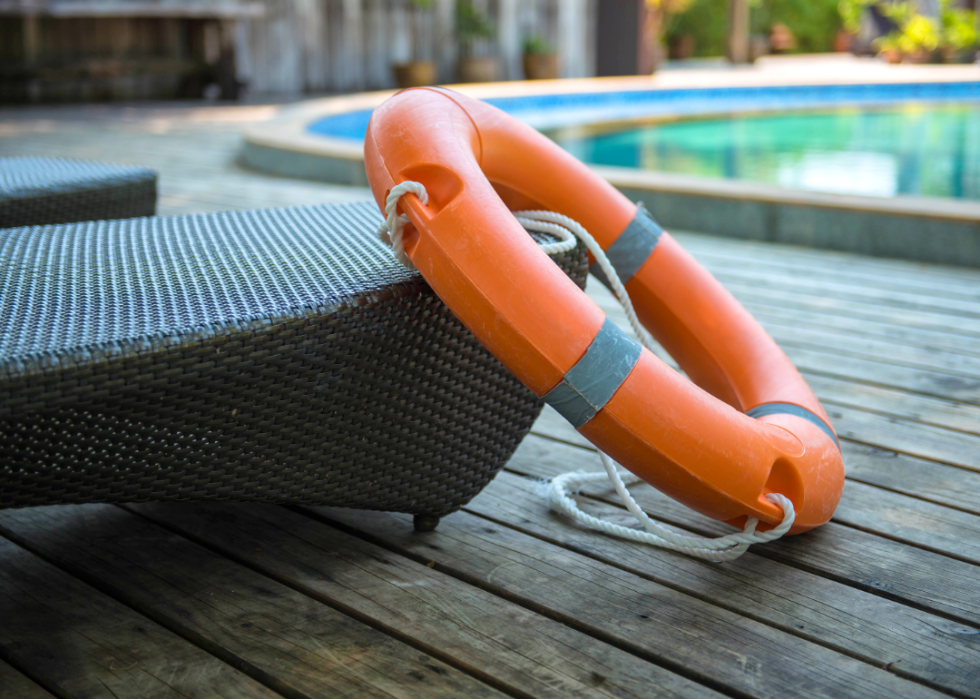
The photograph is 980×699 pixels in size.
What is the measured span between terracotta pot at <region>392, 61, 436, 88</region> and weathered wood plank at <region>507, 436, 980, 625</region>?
819 centimetres

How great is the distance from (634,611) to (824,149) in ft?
18.0

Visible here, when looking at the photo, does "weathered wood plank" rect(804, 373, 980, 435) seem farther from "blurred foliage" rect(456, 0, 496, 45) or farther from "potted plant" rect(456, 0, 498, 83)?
"blurred foliage" rect(456, 0, 496, 45)

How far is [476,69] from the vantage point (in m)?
9.30

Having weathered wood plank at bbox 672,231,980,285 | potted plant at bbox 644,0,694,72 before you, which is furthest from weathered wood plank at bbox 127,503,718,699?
potted plant at bbox 644,0,694,72

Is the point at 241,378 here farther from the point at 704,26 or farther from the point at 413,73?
the point at 704,26

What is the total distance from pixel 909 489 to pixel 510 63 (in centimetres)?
941

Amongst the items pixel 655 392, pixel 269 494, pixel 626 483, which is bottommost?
pixel 626 483

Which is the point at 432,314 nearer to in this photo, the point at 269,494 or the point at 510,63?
the point at 269,494

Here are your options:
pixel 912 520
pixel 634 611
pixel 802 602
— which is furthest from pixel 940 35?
pixel 634 611

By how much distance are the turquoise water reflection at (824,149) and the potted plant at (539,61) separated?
2.74 meters

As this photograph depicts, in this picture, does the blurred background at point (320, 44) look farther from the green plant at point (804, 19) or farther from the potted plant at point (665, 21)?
the green plant at point (804, 19)

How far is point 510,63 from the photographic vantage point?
9984 millimetres

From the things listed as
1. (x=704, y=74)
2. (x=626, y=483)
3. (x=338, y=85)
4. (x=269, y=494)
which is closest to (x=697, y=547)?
(x=626, y=483)

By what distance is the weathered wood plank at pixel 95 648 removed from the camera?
0.85 metres
